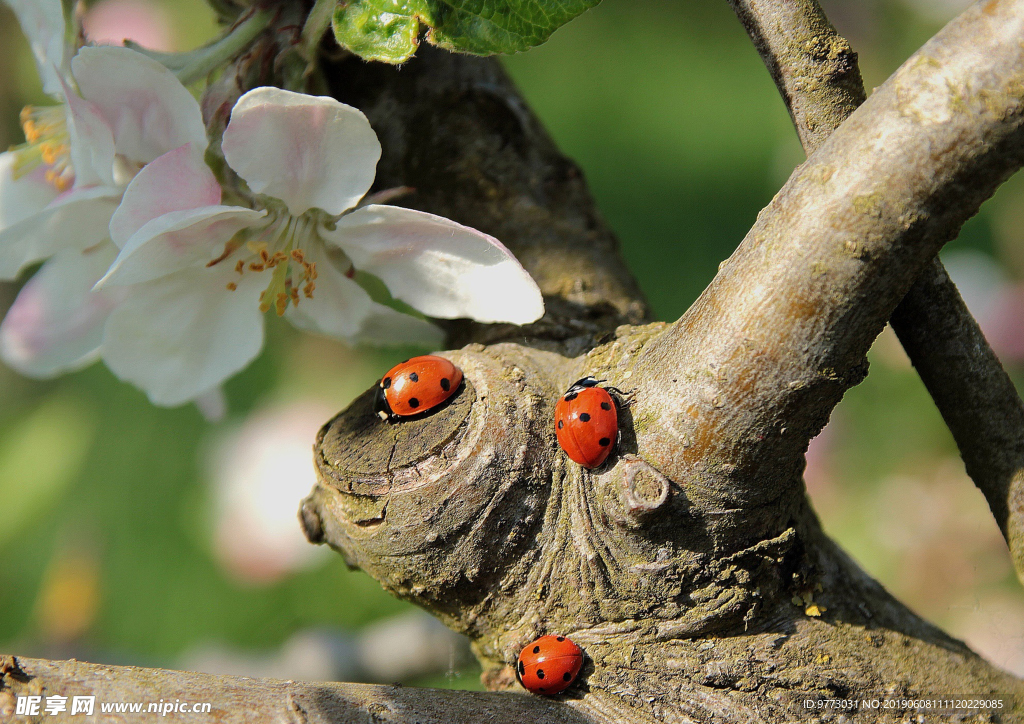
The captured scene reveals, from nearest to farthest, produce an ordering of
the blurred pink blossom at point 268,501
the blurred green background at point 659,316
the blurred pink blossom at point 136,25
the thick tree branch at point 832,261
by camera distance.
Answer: the thick tree branch at point 832,261
the blurred green background at point 659,316
the blurred pink blossom at point 268,501
the blurred pink blossom at point 136,25

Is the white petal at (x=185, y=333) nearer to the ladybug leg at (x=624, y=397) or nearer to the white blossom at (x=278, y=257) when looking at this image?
the white blossom at (x=278, y=257)

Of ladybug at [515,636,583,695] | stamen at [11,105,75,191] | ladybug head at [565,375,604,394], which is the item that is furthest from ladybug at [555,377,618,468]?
stamen at [11,105,75,191]

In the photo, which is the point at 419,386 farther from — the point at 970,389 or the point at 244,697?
the point at 970,389

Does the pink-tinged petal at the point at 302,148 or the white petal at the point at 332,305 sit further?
the white petal at the point at 332,305

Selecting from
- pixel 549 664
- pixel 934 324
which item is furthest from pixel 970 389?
pixel 549 664

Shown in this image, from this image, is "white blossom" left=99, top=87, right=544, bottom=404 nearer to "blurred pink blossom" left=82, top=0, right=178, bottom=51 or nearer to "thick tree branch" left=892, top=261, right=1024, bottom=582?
"thick tree branch" left=892, top=261, right=1024, bottom=582

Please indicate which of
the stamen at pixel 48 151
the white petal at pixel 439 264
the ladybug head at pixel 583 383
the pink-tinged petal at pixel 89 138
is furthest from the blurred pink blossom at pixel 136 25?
the ladybug head at pixel 583 383

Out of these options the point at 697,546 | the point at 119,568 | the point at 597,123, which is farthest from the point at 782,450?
the point at 597,123
